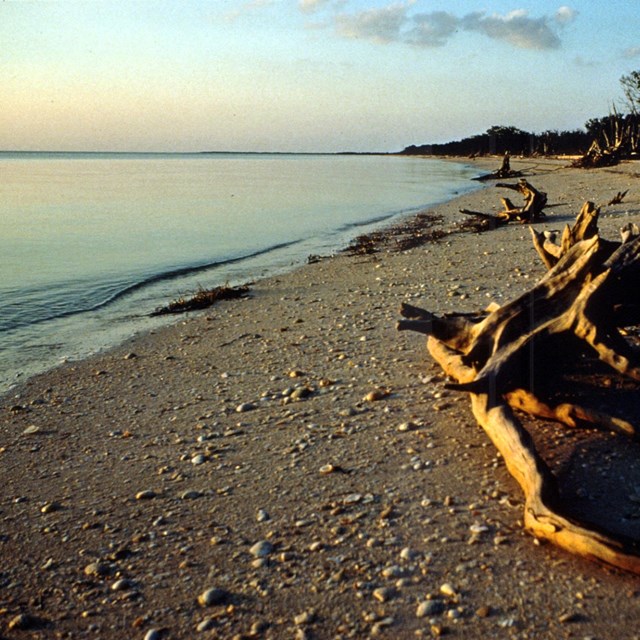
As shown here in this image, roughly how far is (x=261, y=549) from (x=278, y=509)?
18.3 inches

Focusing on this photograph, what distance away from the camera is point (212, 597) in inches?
139

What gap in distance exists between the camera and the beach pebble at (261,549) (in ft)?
12.7

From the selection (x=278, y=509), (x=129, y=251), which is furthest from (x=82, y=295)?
(x=278, y=509)

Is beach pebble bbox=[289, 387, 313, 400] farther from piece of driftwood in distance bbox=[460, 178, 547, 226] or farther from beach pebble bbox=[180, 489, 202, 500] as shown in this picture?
piece of driftwood in distance bbox=[460, 178, 547, 226]

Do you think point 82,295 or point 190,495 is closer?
point 190,495

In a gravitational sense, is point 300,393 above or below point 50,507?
above

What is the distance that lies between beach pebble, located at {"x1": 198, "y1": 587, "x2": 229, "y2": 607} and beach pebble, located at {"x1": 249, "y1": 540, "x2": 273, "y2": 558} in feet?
1.16

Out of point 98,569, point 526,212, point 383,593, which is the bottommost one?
point 98,569

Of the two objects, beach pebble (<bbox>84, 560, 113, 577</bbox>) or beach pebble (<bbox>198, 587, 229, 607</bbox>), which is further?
beach pebble (<bbox>84, 560, 113, 577</bbox>)

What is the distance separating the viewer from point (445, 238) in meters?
17.6

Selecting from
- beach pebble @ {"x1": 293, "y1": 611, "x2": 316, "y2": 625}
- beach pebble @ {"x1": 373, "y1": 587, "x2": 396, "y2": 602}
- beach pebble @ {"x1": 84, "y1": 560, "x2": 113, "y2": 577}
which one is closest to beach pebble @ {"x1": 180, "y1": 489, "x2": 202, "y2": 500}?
beach pebble @ {"x1": 84, "y1": 560, "x2": 113, "y2": 577}

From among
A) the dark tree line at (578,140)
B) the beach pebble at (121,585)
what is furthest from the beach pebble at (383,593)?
the dark tree line at (578,140)

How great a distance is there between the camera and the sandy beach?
132 inches

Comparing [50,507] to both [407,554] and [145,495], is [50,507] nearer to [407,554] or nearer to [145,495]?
[145,495]
